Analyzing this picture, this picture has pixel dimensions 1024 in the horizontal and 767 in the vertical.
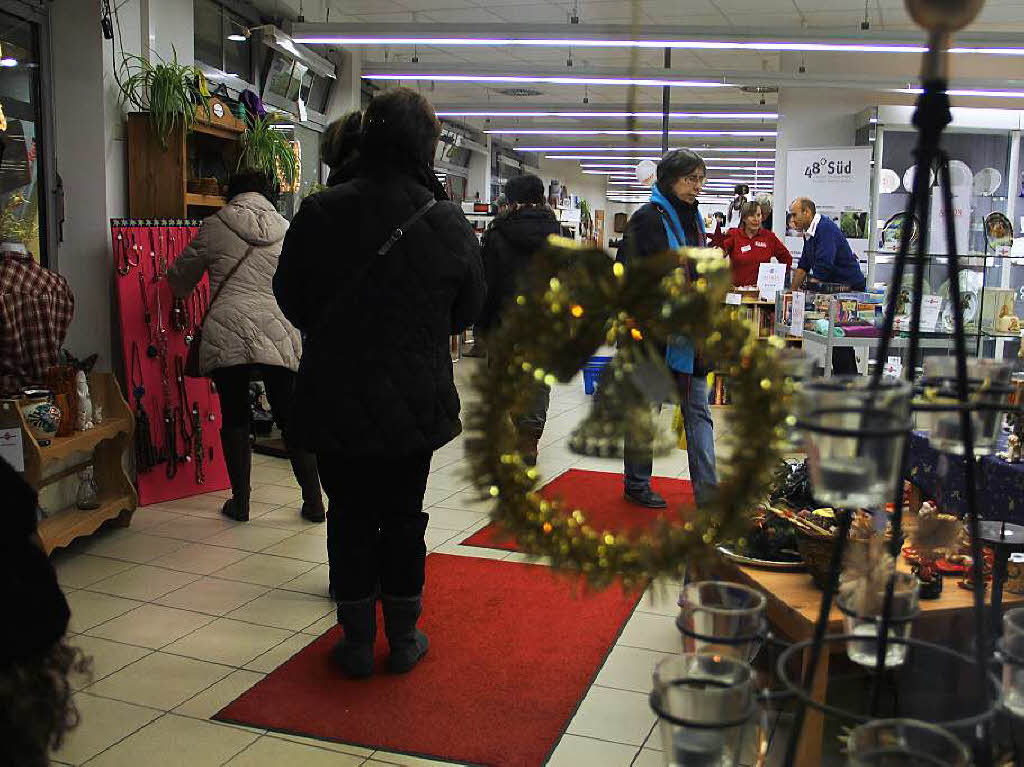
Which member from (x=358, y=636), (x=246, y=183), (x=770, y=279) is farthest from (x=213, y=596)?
(x=770, y=279)

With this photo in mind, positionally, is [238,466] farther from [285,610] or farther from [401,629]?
[401,629]

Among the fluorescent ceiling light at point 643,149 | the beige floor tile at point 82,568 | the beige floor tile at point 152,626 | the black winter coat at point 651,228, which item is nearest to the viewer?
the beige floor tile at point 152,626

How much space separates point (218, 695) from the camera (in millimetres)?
2865

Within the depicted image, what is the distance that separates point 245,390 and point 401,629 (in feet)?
6.17

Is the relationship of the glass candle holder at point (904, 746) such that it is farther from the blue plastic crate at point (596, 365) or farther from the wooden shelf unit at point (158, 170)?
the wooden shelf unit at point (158, 170)

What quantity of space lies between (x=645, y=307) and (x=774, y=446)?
8.6 inches

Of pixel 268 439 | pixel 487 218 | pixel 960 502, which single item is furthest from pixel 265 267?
pixel 487 218

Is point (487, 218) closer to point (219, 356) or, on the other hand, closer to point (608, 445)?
point (219, 356)

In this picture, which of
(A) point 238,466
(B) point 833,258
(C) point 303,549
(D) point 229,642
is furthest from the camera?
(B) point 833,258

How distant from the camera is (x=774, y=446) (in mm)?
1129

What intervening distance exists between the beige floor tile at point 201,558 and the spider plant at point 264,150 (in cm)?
222

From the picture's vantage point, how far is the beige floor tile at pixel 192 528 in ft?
14.4

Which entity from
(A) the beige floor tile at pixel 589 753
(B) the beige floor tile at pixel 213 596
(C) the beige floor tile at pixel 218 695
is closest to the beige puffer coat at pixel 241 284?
(B) the beige floor tile at pixel 213 596

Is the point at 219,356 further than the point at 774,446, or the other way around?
the point at 219,356
